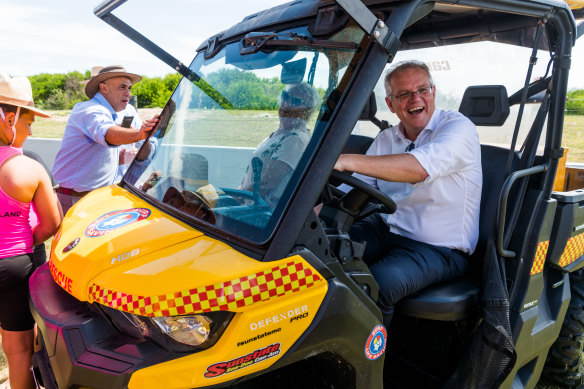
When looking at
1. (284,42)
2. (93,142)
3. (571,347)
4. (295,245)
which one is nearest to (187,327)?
(295,245)

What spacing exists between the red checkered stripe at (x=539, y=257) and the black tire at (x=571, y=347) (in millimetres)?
710

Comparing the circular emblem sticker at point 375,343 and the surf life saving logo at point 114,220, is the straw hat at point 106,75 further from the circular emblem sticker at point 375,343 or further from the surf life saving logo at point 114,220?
the circular emblem sticker at point 375,343

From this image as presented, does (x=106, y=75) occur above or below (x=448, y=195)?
above

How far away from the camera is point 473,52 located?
3193 millimetres

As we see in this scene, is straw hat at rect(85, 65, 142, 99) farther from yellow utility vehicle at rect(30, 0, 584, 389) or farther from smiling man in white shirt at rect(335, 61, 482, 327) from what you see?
smiling man in white shirt at rect(335, 61, 482, 327)

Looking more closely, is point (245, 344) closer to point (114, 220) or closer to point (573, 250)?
point (114, 220)

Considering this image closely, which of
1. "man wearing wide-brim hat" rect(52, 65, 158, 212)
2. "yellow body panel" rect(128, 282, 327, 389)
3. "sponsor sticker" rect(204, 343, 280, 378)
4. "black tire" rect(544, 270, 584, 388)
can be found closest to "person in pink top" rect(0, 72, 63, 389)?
"man wearing wide-brim hat" rect(52, 65, 158, 212)

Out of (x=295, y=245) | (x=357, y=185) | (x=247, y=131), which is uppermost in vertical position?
(x=247, y=131)

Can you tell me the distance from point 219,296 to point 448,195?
Answer: 1489mm

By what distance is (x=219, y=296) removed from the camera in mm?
1521

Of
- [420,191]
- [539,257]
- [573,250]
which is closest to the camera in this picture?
[539,257]

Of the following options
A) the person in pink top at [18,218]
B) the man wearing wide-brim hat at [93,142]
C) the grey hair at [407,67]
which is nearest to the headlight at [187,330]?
the person in pink top at [18,218]

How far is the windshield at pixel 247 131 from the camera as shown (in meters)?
1.78

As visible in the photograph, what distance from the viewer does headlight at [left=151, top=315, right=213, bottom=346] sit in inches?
61.0
